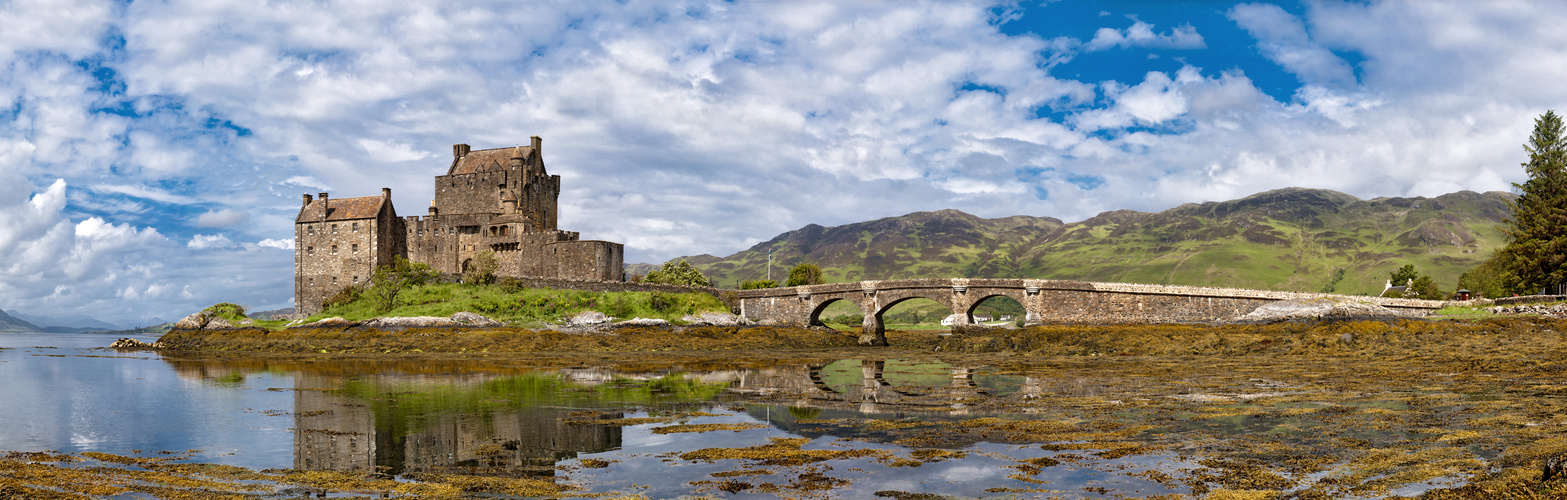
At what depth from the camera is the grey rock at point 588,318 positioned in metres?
58.3

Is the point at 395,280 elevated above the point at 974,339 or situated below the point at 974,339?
above

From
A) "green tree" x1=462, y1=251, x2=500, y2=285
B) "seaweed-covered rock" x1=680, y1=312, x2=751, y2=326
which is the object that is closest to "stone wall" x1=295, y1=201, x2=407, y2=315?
"green tree" x1=462, y1=251, x2=500, y2=285

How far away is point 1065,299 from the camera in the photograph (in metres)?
59.3

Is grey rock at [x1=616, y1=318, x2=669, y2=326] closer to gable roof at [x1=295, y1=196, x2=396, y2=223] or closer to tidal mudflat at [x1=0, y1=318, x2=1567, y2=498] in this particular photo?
tidal mudflat at [x1=0, y1=318, x2=1567, y2=498]

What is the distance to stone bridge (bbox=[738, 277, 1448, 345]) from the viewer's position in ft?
181

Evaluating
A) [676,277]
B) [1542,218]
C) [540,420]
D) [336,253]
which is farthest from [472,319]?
[1542,218]

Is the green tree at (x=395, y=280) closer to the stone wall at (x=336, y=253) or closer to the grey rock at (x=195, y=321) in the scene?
the stone wall at (x=336, y=253)

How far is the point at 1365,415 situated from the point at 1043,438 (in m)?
7.25

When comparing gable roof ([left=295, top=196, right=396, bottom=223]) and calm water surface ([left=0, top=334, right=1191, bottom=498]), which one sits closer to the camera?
calm water surface ([left=0, top=334, right=1191, bottom=498])

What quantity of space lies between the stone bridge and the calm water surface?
2802cm

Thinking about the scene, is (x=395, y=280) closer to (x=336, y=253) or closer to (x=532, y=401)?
(x=336, y=253)

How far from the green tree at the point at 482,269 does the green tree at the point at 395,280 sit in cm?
257

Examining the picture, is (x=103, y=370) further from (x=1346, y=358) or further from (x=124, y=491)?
(x=1346, y=358)

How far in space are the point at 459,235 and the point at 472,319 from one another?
72.8 feet
